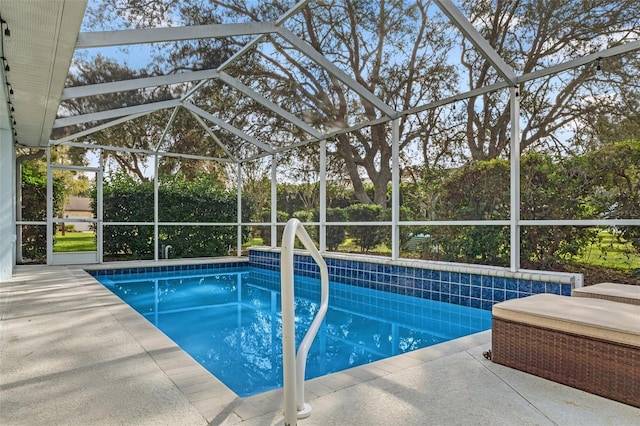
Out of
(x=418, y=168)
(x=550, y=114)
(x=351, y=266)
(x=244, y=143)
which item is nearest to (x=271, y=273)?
(x=351, y=266)

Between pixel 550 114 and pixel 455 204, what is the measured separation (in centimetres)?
218

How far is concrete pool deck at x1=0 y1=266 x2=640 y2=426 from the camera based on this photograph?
207 cm

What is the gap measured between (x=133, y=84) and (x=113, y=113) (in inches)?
66.6

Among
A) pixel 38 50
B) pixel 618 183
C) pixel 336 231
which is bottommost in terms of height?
pixel 336 231

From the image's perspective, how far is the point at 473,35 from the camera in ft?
15.8

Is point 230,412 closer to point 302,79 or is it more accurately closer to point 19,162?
point 302,79

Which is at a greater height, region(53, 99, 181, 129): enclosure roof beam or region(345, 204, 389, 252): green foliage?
region(53, 99, 181, 129): enclosure roof beam

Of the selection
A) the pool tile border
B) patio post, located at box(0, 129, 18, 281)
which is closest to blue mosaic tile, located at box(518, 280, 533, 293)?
the pool tile border

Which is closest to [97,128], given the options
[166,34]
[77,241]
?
[77,241]

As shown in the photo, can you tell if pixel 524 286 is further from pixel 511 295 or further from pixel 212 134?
pixel 212 134

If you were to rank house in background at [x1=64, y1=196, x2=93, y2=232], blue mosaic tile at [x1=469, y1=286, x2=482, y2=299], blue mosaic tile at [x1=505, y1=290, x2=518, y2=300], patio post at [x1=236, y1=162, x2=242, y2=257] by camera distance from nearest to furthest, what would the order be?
1. blue mosaic tile at [x1=505, y1=290, x2=518, y2=300]
2. blue mosaic tile at [x1=469, y1=286, x2=482, y2=299]
3. house in background at [x1=64, y1=196, x2=93, y2=232]
4. patio post at [x1=236, y1=162, x2=242, y2=257]

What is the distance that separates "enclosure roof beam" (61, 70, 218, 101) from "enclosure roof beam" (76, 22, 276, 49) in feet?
4.69

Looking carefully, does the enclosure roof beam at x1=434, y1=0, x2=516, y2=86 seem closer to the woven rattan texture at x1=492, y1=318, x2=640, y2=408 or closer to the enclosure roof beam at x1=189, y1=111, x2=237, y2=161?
the woven rattan texture at x1=492, y1=318, x2=640, y2=408

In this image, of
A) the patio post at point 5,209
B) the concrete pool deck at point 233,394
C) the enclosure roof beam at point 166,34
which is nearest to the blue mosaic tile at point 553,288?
the concrete pool deck at point 233,394
